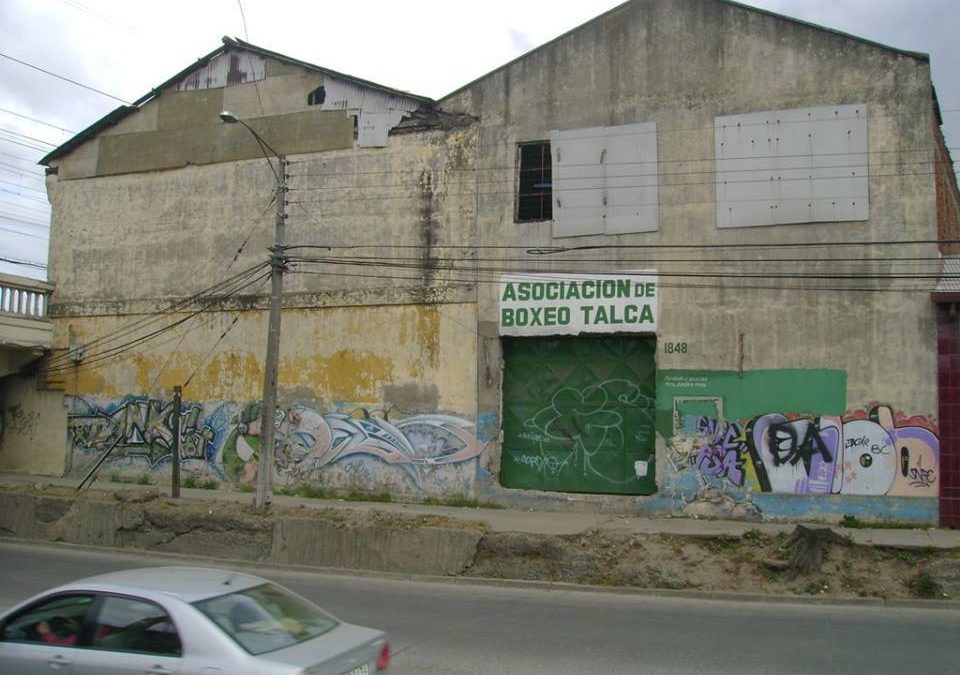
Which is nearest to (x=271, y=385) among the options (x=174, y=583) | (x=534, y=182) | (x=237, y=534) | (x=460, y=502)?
(x=237, y=534)

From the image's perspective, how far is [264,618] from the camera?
5.01 metres

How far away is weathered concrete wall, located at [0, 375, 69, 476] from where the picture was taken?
80.4ft

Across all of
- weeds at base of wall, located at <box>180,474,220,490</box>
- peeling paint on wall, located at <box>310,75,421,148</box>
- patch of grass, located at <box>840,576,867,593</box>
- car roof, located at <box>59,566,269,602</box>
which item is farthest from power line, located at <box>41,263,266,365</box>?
car roof, located at <box>59,566,269,602</box>

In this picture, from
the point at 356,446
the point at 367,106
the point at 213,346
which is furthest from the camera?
the point at 213,346

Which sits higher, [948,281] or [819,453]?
[948,281]

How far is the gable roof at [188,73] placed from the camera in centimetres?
2161

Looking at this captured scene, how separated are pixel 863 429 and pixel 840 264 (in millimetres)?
3345

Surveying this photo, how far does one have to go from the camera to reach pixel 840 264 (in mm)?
17016

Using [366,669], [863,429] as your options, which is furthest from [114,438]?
[366,669]

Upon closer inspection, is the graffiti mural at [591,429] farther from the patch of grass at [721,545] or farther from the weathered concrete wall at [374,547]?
the weathered concrete wall at [374,547]

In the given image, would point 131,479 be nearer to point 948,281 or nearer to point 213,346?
point 213,346

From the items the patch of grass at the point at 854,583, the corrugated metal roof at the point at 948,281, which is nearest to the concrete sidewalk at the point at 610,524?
the patch of grass at the point at 854,583

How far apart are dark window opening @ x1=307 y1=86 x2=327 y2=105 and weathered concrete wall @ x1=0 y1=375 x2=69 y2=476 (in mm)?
11419

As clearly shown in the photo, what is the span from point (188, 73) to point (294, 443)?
11479mm
